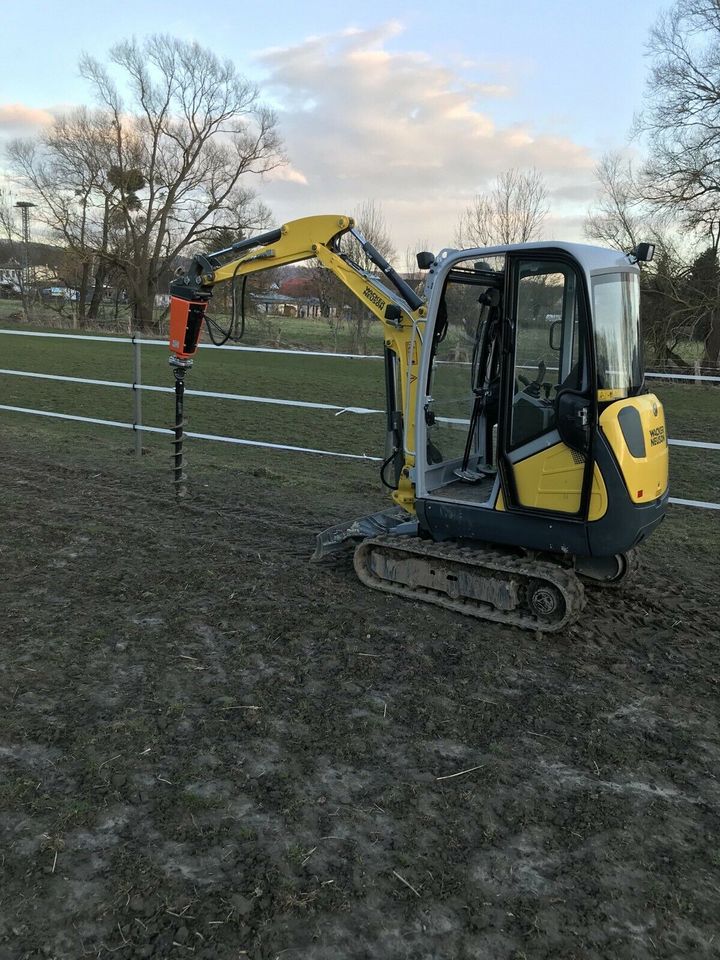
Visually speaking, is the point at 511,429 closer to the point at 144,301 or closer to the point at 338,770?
the point at 338,770

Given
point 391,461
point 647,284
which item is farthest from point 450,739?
point 647,284

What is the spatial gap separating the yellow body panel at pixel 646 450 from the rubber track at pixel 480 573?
25.9 inches

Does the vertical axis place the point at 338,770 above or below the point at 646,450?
below

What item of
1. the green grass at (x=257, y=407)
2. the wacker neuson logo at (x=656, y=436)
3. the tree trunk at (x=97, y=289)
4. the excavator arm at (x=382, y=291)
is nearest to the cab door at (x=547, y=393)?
the wacker neuson logo at (x=656, y=436)

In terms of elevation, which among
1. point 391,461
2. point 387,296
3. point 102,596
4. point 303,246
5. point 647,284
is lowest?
point 102,596

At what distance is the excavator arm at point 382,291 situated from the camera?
197 inches

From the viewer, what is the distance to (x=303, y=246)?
5574mm

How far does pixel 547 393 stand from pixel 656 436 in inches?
27.6

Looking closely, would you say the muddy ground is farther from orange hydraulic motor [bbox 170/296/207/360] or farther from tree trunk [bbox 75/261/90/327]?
tree trunk [bbox 75/261/90/327]

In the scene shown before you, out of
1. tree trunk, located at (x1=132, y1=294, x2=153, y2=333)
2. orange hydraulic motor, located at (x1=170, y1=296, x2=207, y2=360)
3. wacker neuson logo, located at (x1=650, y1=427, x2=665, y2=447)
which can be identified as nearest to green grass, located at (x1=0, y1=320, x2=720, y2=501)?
orange hydraulic motor, located at (x1=170, y1=296, x2=207, y2=360)

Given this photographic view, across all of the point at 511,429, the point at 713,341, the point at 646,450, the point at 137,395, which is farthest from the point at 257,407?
the point at 713,341

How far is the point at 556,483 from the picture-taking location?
429 centimetres

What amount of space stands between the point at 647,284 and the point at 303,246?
2426 cm

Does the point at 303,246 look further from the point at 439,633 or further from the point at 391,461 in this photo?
the point at 439,633
